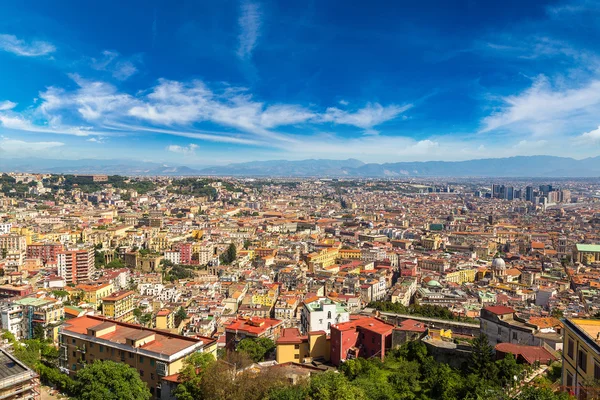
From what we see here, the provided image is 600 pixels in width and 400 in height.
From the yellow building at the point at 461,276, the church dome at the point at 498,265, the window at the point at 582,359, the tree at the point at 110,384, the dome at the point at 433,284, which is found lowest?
the yellow building at the point at 461,276

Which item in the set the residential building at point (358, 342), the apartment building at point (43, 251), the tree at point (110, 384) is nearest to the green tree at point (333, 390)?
the residential building at point (358, 342)

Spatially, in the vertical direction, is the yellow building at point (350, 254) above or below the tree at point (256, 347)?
below

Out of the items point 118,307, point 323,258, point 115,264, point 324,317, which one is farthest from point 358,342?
point 115,264

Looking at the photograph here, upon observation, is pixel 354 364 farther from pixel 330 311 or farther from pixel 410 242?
pixel 410 242

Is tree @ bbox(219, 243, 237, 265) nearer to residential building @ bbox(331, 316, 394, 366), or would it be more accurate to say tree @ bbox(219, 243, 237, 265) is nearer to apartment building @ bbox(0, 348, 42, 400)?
residential building @ bbox(331, 316, 394, 366)

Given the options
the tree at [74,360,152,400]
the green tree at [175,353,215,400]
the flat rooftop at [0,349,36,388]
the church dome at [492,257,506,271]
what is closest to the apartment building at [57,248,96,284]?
the tree at [74,360,152,400]

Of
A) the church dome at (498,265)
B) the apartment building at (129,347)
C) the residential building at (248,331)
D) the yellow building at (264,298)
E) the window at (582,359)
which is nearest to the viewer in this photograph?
the window at (582,359)

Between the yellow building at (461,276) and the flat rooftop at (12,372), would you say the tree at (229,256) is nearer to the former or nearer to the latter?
the yellow building at (461,276)
